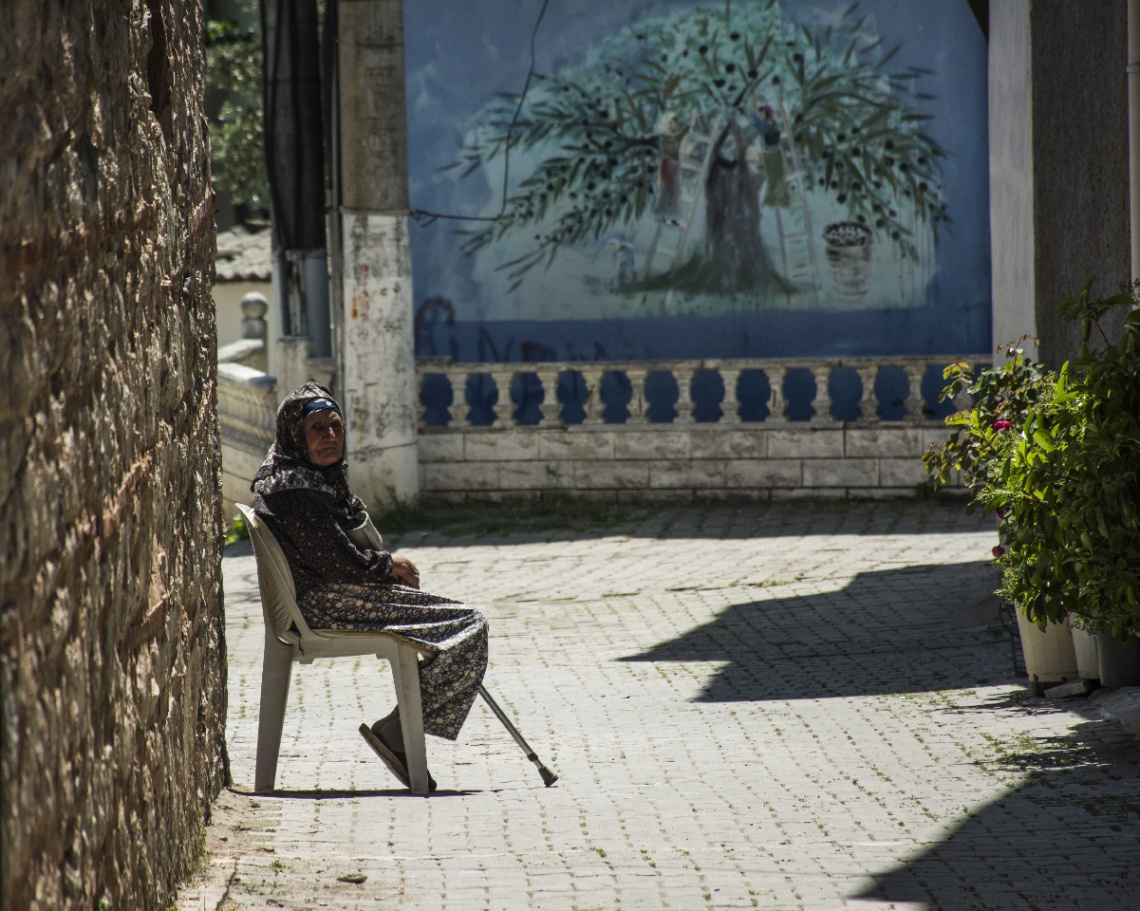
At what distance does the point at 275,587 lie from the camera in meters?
5.89

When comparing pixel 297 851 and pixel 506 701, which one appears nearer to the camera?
pixel 297 851

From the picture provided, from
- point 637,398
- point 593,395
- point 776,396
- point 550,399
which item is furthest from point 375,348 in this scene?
point 776,396

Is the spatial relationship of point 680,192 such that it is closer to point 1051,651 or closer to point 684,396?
point 684,396

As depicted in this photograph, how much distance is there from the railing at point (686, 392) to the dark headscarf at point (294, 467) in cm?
916

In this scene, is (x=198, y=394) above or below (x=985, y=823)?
above

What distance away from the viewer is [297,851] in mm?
4812

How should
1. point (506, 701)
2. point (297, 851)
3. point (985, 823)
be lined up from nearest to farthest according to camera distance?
point (297, 851) < point (985, 823) < point (506, 701)

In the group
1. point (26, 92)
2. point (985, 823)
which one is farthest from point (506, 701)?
point (26, 92)

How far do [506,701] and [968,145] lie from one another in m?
9.75

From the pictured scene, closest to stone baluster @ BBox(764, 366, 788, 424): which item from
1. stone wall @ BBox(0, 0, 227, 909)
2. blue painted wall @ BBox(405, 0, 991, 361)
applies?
blue painted wall @ BBox(405, 0, 991, 361)

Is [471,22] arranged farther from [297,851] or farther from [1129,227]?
[297,851]

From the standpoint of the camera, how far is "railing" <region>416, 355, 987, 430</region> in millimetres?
14938

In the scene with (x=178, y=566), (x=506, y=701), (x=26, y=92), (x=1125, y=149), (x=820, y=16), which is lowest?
(x=506, y=701)

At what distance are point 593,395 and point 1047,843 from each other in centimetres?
1054
